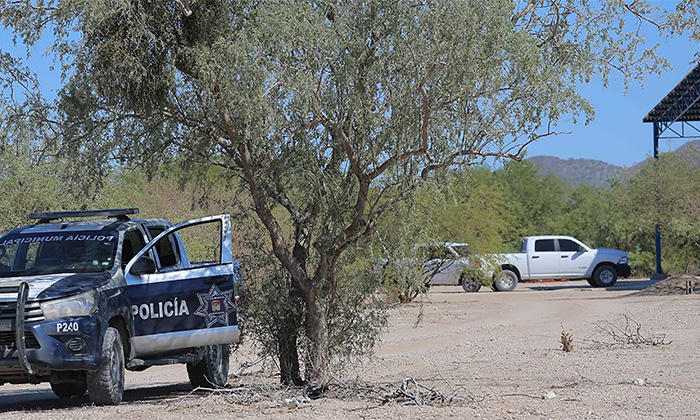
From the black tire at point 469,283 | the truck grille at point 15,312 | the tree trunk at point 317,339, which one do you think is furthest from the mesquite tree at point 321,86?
the black tire at point 469,283

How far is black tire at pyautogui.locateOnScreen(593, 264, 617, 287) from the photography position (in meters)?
36.9

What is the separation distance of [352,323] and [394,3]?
4.17 meters

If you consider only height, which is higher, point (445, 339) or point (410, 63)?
point (410, 63)

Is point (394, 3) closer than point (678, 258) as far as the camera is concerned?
Yes

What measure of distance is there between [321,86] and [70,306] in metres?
3.54

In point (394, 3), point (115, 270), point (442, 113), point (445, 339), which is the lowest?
point (445, 339)

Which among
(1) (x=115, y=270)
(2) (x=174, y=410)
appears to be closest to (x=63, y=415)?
(2) (x=174, y=410)

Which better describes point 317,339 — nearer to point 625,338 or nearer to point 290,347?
point 290,347

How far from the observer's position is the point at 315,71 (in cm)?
1056

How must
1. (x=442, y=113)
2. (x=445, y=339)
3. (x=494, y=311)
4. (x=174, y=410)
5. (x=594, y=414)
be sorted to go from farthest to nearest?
(x=494, y=311), (x=445, y=339), (x=442, y=113), (x=174, y=410), (x=594, y=414)

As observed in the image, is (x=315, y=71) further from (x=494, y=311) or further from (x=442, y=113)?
(x=494, y=311)

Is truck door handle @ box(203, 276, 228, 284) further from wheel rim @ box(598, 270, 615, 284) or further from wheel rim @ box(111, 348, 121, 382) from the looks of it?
wheel rim @ box(598, 270, 615, 284)

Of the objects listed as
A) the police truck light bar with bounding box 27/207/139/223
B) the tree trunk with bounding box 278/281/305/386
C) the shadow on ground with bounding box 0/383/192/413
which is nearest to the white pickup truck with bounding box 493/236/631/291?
the shadow on ground with bounding box 0/383/192/413

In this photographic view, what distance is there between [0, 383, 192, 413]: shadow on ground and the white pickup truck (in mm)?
23140
